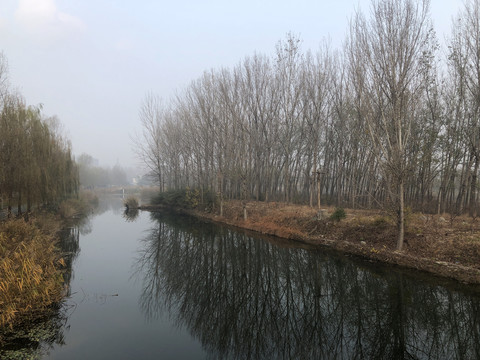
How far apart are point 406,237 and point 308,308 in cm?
516

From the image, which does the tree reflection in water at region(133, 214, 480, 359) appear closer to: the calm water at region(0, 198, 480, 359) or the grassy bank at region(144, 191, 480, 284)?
the calm water at region(0, 198, 480, 359)

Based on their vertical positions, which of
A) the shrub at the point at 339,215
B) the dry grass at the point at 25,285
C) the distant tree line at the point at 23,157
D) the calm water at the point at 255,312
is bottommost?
the calm water at the point at 255,312

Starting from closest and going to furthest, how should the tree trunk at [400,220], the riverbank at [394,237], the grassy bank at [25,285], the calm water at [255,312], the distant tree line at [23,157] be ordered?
the calm water at [255,312] < the grassy bank at [25,285] < the riverbank at [394,237] < the tree trunk at [400,220] < the distant tree line at [23,157]

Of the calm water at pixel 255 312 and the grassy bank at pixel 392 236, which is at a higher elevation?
the grassy bank at pixel 392 236

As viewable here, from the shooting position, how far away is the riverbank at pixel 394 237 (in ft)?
23.8

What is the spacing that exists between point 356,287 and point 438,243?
11.3 ft

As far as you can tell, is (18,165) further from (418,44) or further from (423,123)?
(423,123)

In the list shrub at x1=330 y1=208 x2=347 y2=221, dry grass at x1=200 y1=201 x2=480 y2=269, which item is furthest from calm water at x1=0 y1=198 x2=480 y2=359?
shrub at x1=330 y1=208 x2=347 y2=221

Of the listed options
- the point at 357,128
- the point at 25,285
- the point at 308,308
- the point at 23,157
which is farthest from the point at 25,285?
the point at 357,128

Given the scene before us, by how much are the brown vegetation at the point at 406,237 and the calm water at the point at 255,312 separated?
26.8 inches

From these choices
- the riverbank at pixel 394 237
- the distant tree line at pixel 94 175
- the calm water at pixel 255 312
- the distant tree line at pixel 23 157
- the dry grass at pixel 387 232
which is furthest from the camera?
the distant tree line at pixel 94 175

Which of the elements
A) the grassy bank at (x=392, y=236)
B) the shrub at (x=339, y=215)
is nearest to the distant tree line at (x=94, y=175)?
the grassy bank at (x=392, y=236)

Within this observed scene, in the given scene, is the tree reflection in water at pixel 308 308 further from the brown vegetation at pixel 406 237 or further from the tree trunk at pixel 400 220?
the tree trunk at pixel 400 220

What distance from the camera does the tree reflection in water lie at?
4.21 m
